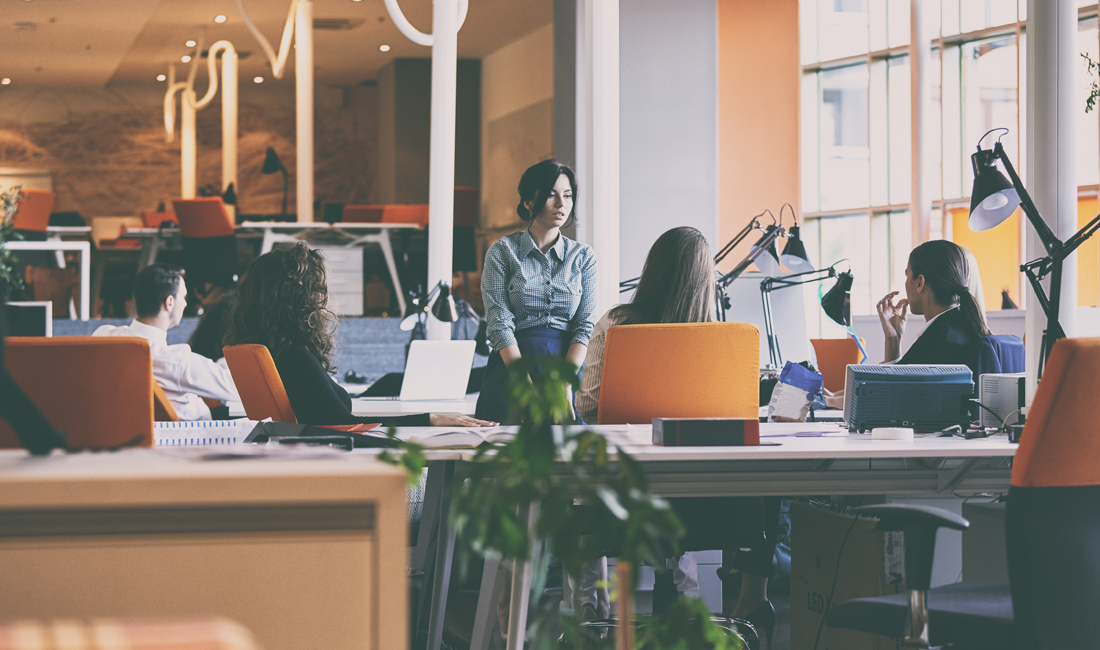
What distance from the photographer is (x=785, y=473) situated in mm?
2262

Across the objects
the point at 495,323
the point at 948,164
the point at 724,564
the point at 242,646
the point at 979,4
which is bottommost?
the point at 724,564

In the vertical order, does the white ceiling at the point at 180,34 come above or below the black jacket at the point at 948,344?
above

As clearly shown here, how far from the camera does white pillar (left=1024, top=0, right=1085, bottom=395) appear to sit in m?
2.69

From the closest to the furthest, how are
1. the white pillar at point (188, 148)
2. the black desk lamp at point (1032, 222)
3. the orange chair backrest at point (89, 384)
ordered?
1. the orange chair backrest at point (89, 384)
2. the black desk lamp at point (1032, 222)
3. the white pillar at point (188, 148)

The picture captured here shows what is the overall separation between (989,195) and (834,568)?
104cm

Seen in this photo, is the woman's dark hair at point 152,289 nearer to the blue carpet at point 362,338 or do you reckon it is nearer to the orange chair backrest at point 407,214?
the blue carpet at point 362,338

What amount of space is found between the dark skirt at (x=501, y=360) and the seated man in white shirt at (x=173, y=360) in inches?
33.7

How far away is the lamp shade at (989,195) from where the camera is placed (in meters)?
2.71

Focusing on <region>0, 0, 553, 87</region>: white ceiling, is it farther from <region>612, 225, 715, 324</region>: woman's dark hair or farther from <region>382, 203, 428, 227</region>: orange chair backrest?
<region>612, 225, 715, 324</region>: woman's dark hair

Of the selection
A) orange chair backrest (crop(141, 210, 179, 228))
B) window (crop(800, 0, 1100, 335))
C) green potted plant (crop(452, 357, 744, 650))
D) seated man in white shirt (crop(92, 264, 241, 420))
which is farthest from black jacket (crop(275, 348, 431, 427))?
orange chair backrest (crop(141, 210, 179, 228))

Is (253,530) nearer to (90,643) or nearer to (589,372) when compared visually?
(90,643)

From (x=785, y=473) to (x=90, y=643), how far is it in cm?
179

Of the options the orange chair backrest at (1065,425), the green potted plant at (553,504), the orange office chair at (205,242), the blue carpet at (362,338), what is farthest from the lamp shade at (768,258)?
the orange office chair at (205,242)

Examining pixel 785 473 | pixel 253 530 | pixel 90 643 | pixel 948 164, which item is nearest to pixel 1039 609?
pixel 785 473
